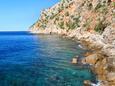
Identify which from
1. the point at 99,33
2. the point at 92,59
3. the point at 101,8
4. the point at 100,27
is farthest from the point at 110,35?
the point at 101,8

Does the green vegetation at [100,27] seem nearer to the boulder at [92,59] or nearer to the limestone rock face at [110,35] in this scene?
the limestone rock face at [110,35]

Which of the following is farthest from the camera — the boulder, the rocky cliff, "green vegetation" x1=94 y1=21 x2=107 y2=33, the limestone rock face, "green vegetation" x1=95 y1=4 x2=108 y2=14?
"green vegetation" x1=95 y1=4 x2=108 y2=14

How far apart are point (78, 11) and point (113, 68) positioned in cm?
13452

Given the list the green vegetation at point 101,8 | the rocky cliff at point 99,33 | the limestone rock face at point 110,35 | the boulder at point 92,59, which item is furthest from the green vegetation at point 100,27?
the boulder at point 92,59

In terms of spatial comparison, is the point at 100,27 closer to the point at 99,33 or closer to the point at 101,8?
the point at 99,33

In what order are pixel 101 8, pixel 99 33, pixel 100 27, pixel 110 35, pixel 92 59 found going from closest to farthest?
pixel 92 59, pixel 110 35, pixel 99 33, pixel 100 27, pixel 101 8

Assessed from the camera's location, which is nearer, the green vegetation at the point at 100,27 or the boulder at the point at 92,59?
the boulder at the point at 92,59

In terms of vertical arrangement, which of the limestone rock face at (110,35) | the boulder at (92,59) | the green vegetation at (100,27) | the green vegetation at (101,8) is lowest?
the boulder at (92,59)

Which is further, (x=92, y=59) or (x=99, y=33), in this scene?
(x=99, y=33)

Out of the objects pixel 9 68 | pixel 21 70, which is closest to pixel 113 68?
pixel 21 70

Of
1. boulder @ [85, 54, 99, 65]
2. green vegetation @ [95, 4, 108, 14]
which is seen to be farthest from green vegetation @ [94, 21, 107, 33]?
boulder @ [85, 54, 99, 65]

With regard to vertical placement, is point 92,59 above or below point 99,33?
below

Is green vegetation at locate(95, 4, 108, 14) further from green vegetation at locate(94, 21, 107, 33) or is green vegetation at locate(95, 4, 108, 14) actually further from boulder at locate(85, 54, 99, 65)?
boulder at locate(85, 54, 99, 65)

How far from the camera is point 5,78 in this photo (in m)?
44.9
